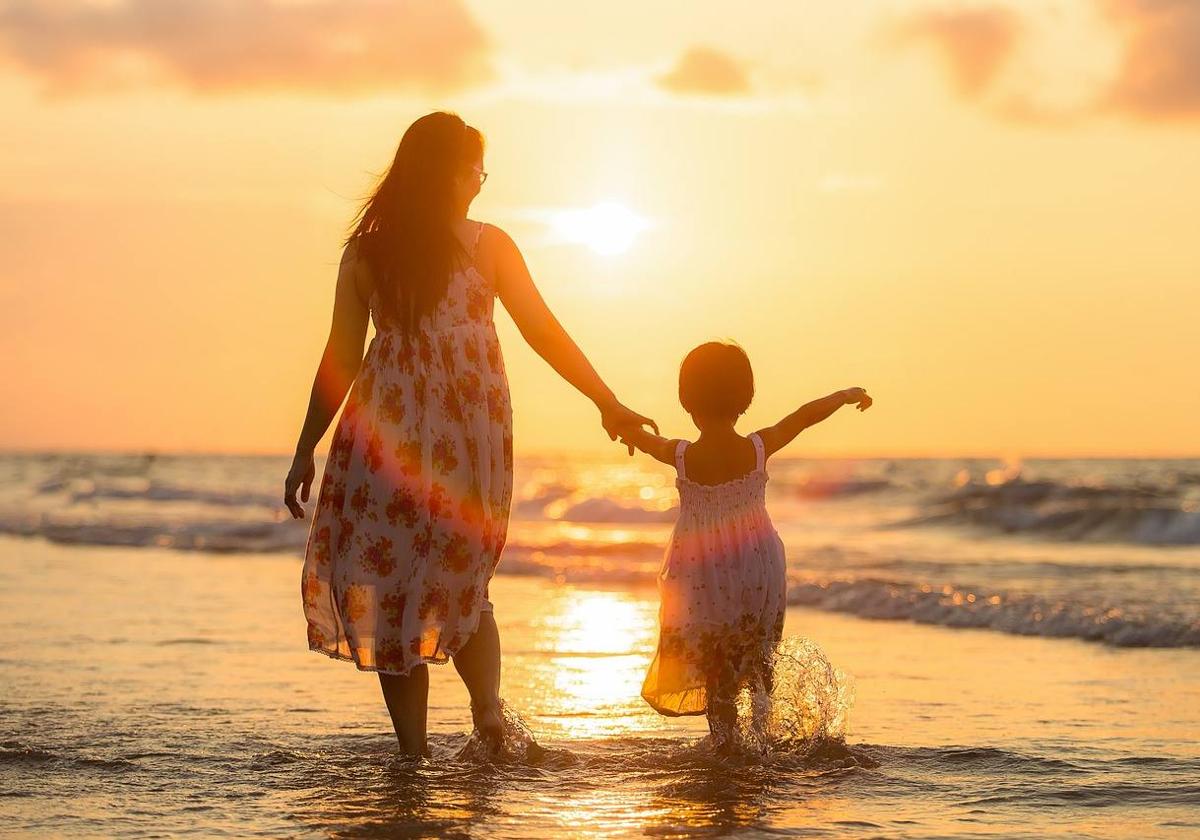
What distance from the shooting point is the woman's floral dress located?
458 centimetres

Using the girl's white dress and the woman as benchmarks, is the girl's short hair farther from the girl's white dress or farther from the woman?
the woman

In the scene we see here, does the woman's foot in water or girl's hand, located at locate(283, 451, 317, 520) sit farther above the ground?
girl's hand, located at locate(283, 451, 317, 520)

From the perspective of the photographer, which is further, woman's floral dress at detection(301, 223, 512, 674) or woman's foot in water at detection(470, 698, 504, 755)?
woman's foot in water at detection(470, 698, 504, 755)

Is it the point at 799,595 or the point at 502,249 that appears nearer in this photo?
the point at 502,249

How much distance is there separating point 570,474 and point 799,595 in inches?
1870

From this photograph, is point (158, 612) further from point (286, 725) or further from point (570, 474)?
point (570, 474)

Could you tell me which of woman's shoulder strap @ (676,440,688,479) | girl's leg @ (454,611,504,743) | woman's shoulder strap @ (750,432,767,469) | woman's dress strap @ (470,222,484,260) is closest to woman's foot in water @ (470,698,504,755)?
girl's leg @ (454,611,504,743)

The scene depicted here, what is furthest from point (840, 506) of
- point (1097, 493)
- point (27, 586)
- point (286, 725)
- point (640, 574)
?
point (286, 725)

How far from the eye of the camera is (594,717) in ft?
19.8

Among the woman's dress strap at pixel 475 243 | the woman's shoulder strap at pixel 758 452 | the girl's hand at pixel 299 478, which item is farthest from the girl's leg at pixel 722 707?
the woman's dress strap at pixel 475 243

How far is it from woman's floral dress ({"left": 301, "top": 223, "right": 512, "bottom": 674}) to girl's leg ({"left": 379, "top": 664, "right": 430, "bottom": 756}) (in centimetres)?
11

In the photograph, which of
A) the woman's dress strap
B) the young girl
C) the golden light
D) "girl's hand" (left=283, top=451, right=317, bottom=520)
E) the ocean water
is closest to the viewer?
the ocean water

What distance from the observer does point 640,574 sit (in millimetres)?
13320

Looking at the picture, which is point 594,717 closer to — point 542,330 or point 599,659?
point 599,659
